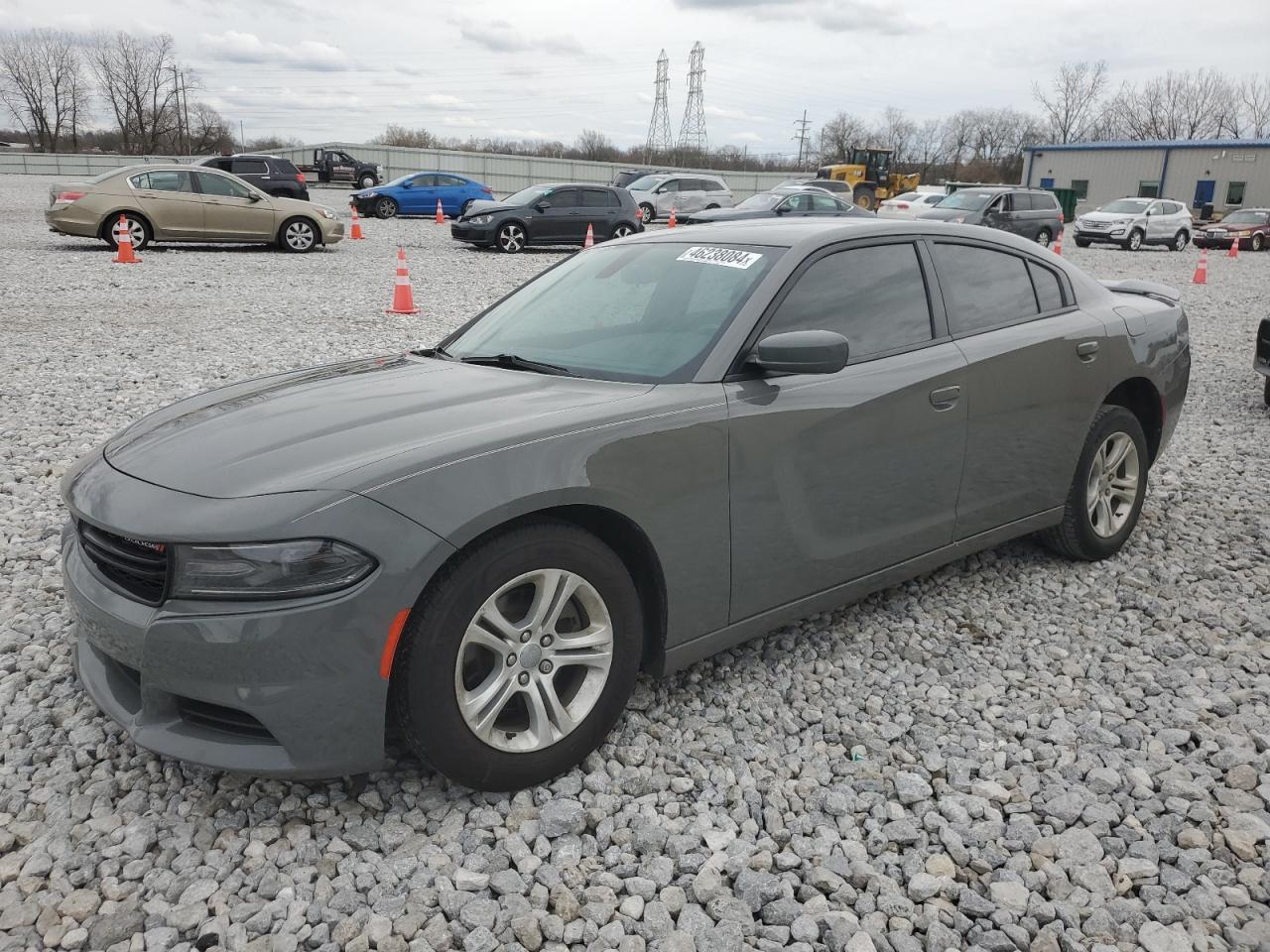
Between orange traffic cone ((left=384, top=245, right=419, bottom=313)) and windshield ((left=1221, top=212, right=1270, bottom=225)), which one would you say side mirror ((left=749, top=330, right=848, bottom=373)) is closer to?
orange traffic cone ((left=384, top=245, right=419, bottom=313))

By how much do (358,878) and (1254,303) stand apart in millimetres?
17989

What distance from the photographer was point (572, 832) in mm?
2713

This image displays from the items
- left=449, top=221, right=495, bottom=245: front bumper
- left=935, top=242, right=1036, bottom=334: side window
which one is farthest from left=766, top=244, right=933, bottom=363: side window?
left=449, top=221, right=495, bottom=245: front bumper

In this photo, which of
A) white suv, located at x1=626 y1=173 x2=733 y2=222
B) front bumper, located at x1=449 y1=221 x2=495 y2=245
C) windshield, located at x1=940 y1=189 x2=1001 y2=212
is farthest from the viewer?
white suv, located at x1=626 y1=173 x2=733 y2=222

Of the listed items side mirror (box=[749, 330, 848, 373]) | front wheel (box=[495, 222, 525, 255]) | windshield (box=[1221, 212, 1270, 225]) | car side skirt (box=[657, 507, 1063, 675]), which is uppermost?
windshield (box=[1221, 212, 1270, 225])

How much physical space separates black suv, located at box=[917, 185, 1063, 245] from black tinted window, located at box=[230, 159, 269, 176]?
1717cm

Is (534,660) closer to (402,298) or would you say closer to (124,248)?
(402,298)

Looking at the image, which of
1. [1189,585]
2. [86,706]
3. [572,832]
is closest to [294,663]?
[572,832]

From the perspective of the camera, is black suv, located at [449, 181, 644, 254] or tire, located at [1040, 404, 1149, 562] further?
black suv, located at [449, 181, 644, 254]

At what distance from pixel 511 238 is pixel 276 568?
18.9 metres

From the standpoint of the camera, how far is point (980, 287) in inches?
160

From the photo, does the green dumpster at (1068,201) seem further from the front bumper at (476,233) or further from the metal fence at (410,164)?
the front bumper at (476,233)

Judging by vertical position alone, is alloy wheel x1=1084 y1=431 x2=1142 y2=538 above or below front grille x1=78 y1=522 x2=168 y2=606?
below

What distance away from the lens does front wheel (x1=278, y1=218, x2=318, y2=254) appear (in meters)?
17.9
